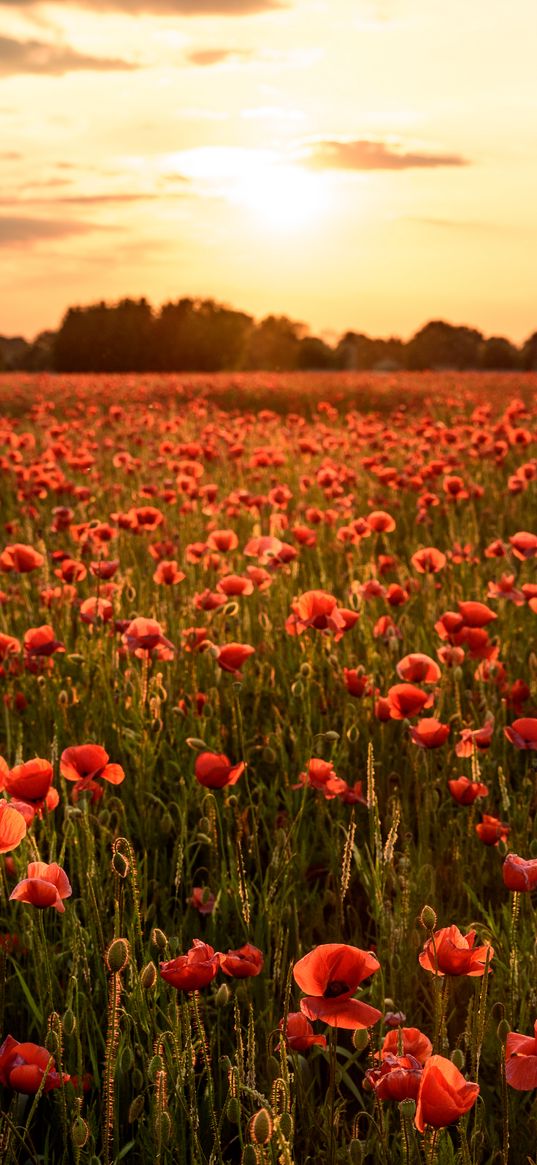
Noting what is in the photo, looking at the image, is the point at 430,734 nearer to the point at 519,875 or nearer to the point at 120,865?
the point at 519,875

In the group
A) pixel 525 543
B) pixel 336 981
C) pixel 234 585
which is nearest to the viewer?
pixel 336 981

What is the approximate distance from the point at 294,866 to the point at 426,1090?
1.33 meters

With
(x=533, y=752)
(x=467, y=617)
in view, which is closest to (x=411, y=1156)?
(x=467, y=617)

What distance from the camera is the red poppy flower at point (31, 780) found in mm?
1675

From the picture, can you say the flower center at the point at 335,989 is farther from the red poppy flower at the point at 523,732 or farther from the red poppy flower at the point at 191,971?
the red poppy flower at the point at 523,732

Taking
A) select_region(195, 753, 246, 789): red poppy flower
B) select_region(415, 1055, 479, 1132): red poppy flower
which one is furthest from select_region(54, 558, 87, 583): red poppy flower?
select_region(415, 1055, 479, 1132): red poppy flower

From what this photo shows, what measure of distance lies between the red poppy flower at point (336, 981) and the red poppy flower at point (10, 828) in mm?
429

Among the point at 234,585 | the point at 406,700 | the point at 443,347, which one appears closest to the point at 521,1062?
the point at 406,700

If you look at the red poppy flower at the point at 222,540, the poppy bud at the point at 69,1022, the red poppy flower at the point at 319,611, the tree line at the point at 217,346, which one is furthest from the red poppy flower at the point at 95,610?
the tree line at the point at 217,346

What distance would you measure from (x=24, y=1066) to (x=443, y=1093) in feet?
1.98

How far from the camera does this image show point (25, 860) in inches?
82.7

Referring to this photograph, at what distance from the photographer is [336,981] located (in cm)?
120

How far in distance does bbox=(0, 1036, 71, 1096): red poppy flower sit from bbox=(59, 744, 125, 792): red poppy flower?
1.77 ft

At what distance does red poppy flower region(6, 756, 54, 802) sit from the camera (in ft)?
5.49
